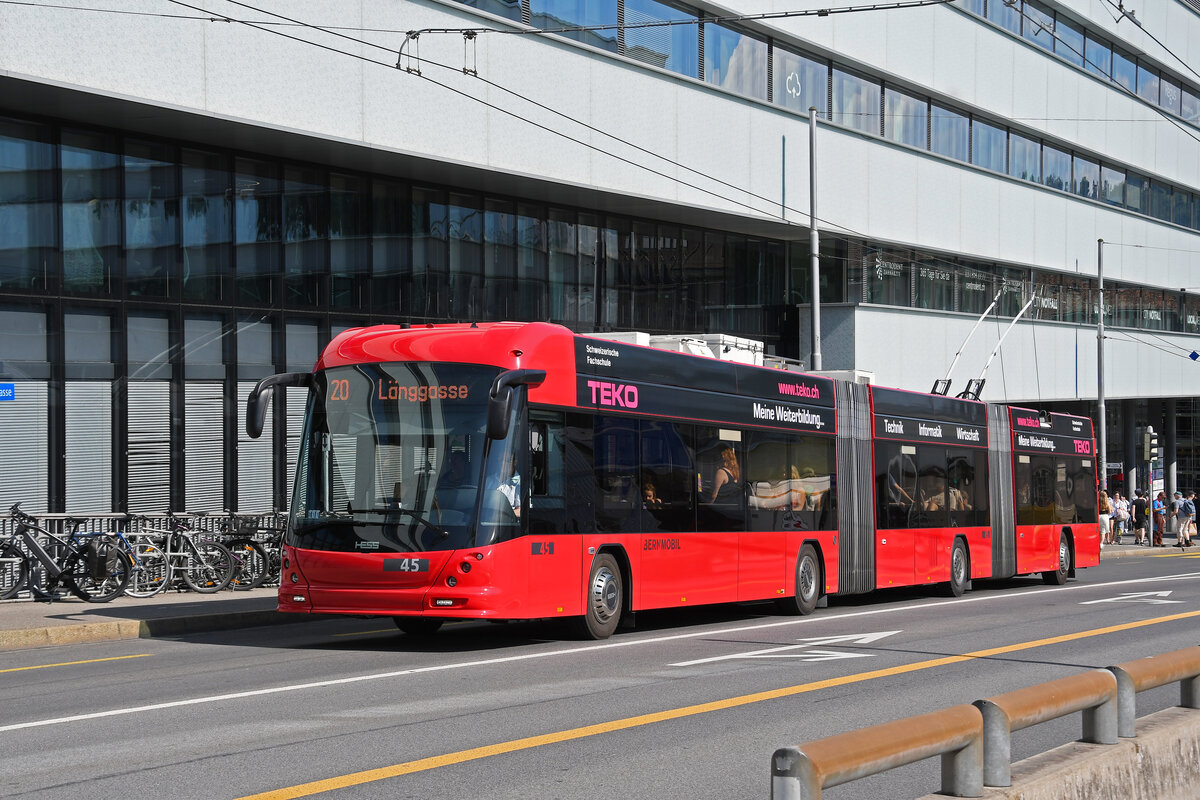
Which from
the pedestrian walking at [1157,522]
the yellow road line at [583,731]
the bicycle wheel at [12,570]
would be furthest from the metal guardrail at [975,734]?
the pedestrian walking at [1157,522]

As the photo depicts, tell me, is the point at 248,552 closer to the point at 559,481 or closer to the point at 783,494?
the point at 783,494

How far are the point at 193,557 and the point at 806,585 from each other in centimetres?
834

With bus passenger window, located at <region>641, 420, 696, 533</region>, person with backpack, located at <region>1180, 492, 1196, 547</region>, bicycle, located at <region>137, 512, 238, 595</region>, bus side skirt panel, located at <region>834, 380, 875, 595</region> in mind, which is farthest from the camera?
person with backpack, located at <region>1180, 492, 1196, 547</region>

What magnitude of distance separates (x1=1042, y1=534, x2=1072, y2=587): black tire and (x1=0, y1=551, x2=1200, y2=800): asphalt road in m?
9.25

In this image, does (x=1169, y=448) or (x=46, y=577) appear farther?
(x=1169, y=448)

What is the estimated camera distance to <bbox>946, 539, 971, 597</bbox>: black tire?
920 inches

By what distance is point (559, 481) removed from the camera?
46.5 feet

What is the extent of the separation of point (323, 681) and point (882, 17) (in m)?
30.2

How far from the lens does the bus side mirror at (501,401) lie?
41.4 feet

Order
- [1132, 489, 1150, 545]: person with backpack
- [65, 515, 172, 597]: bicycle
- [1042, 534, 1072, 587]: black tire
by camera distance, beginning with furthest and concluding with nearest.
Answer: [1132, 489, 1150, 545]: person with backpack → [1042, 534, 1072, 587]: black tire → [65, 515, 172, 597]: bicycle

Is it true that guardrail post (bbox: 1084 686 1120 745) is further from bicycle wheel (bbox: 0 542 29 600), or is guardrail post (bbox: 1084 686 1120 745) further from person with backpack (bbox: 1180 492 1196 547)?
person with backpack (bbox: 1180 492 1196 547)

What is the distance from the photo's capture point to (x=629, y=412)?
15.5 m

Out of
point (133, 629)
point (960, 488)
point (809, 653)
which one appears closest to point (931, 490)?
point (960, 488)

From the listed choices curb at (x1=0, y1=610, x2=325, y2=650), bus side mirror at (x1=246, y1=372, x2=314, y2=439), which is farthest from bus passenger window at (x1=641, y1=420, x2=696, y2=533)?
curb at (x1=0, y1=610, x2=325, y2=650)
